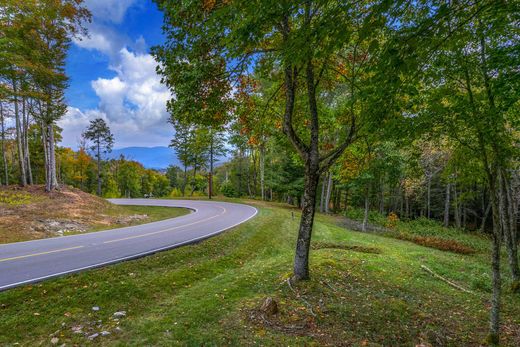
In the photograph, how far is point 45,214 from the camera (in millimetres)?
15844

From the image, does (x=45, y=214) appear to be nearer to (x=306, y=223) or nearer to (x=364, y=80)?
(x=306, y=223)

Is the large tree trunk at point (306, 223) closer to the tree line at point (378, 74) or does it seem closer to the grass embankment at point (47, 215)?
the tree line at point (378, 74)

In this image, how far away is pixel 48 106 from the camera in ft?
68.4

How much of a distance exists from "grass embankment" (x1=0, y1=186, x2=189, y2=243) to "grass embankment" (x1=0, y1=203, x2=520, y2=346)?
26.4ft

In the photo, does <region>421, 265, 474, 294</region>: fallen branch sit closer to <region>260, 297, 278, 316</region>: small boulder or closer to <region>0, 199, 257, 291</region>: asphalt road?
<region>260, 297, 278, 316</region>: small boulder

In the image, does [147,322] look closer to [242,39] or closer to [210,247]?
[242,39]

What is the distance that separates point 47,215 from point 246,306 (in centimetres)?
1519

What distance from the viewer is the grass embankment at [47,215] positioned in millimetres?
13152

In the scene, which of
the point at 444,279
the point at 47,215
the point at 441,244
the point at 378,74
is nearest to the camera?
the point at 378,74

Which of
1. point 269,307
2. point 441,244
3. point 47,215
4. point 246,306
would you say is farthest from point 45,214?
point 441,244

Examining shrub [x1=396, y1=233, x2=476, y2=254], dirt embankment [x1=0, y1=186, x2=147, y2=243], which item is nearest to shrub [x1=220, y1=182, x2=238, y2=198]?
dirt embankment [x1=0, y1=186, x2=147, y2=243]

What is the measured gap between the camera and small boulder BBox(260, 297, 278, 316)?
544 cm

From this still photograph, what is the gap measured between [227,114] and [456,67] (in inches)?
209

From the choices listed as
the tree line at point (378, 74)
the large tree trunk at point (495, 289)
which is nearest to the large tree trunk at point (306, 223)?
the tree line at point (378, 74)
